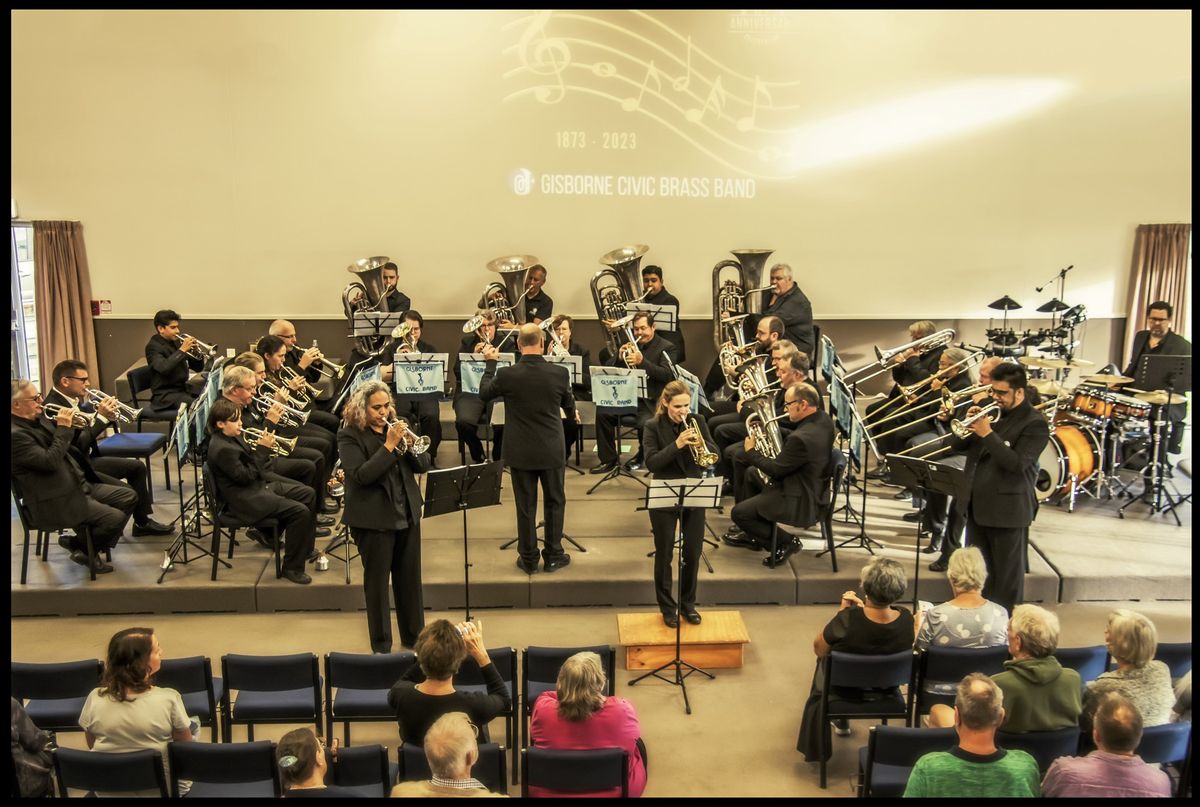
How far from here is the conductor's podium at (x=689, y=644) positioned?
6.88 metres

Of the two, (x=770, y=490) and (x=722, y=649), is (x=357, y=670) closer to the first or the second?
(x=722, y=649)

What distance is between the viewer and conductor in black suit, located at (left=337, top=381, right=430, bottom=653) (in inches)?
249

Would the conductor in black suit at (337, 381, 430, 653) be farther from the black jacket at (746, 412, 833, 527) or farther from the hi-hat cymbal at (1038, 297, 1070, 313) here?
the hi-hat cymbal at (1038, 297, 1070, 313)

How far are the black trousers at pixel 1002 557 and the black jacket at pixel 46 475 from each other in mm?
6169

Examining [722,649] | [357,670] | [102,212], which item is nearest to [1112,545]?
[722,649]

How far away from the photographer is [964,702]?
13.9 feet

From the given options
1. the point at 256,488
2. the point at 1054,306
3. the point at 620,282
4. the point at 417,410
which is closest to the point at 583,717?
the point at 256,488

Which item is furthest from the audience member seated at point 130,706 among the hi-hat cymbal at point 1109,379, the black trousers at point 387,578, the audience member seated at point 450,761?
the hi-hat cymbal at point 1109,379

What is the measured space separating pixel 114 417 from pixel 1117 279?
10.9 m

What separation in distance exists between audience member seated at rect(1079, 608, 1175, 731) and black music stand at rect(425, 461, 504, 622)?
3.56 metres

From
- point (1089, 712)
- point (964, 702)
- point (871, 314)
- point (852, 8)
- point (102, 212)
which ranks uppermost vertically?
point (852, 8)

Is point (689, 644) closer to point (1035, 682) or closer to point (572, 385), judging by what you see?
point (1035, 682)

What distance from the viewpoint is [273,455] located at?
27.3ft

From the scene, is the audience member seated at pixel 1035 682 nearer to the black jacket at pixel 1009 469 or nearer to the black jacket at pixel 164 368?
the black jacket at pixel 1009 469
